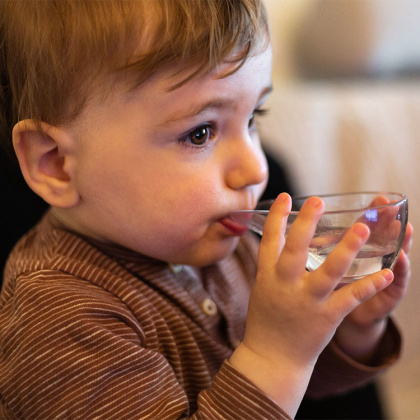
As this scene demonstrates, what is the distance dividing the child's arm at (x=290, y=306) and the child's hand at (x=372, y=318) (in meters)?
0.19

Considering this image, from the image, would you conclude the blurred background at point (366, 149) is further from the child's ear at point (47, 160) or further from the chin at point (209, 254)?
the child's ear at point (47, 160)

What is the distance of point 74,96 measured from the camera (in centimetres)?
60

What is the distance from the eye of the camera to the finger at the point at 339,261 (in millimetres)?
499

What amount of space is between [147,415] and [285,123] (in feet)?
2.47

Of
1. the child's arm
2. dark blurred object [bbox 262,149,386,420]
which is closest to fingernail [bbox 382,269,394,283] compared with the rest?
the child's arm

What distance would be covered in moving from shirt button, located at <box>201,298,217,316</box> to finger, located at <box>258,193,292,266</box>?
22 cm

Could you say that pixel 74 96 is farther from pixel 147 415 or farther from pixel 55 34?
pixel 147 415

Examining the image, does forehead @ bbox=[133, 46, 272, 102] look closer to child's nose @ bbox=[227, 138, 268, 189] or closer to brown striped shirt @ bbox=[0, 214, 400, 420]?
child's nose @ bbox=[227, 138, 268, 189]

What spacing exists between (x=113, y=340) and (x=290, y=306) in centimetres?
19

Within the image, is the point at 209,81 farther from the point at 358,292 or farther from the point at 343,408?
the point at 343,408

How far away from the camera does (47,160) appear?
651mm

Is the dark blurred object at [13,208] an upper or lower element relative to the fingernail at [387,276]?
lower

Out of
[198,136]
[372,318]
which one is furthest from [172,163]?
[372,318]

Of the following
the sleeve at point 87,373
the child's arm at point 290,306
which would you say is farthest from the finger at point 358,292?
the sleeve at point 87,373
